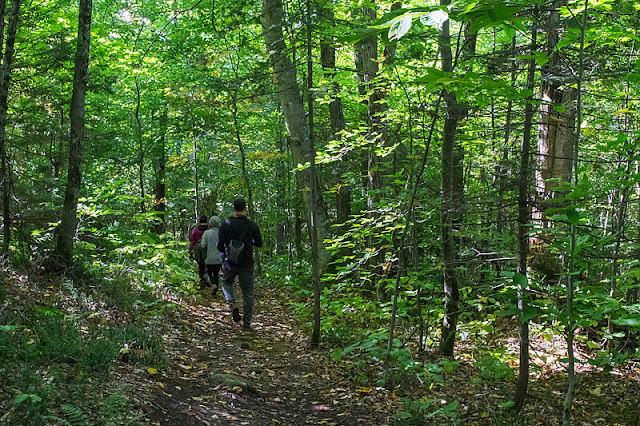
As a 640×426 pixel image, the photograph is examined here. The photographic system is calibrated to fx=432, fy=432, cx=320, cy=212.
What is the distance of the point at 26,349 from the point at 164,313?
11.0 feet

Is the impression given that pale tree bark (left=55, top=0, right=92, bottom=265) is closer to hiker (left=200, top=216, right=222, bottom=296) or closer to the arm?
the arm

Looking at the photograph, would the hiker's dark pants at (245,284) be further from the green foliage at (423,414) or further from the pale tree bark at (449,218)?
the green foliage at (423,414)

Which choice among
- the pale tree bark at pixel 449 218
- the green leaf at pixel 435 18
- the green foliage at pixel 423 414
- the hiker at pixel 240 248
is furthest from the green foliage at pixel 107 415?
the hiker at pixel 240 248

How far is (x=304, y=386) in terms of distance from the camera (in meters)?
5.66

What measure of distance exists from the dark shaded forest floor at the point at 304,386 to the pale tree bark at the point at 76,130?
86 cm

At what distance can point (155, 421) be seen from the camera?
154 inches

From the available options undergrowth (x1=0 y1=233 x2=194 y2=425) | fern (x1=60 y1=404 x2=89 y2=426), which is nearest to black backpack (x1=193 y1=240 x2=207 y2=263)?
undergrowth (x1=0 y1=233 x2=194 y2=425)

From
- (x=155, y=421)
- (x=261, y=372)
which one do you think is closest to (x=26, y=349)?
(x=155, y=421)

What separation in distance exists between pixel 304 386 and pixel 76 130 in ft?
17.2

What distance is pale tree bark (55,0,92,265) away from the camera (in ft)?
22.3

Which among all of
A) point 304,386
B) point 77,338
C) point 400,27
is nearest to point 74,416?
point 77,338

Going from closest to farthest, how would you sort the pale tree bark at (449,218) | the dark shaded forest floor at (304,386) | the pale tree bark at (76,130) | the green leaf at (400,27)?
the green leaf at (400,27)
the dark shaded forest floor at (304,386)
the pale tree bark at (449,218)
the pale tree bark at (76,130)

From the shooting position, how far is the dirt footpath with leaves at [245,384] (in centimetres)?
449

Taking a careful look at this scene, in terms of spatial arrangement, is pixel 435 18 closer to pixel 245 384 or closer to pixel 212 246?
pixel 245 384
